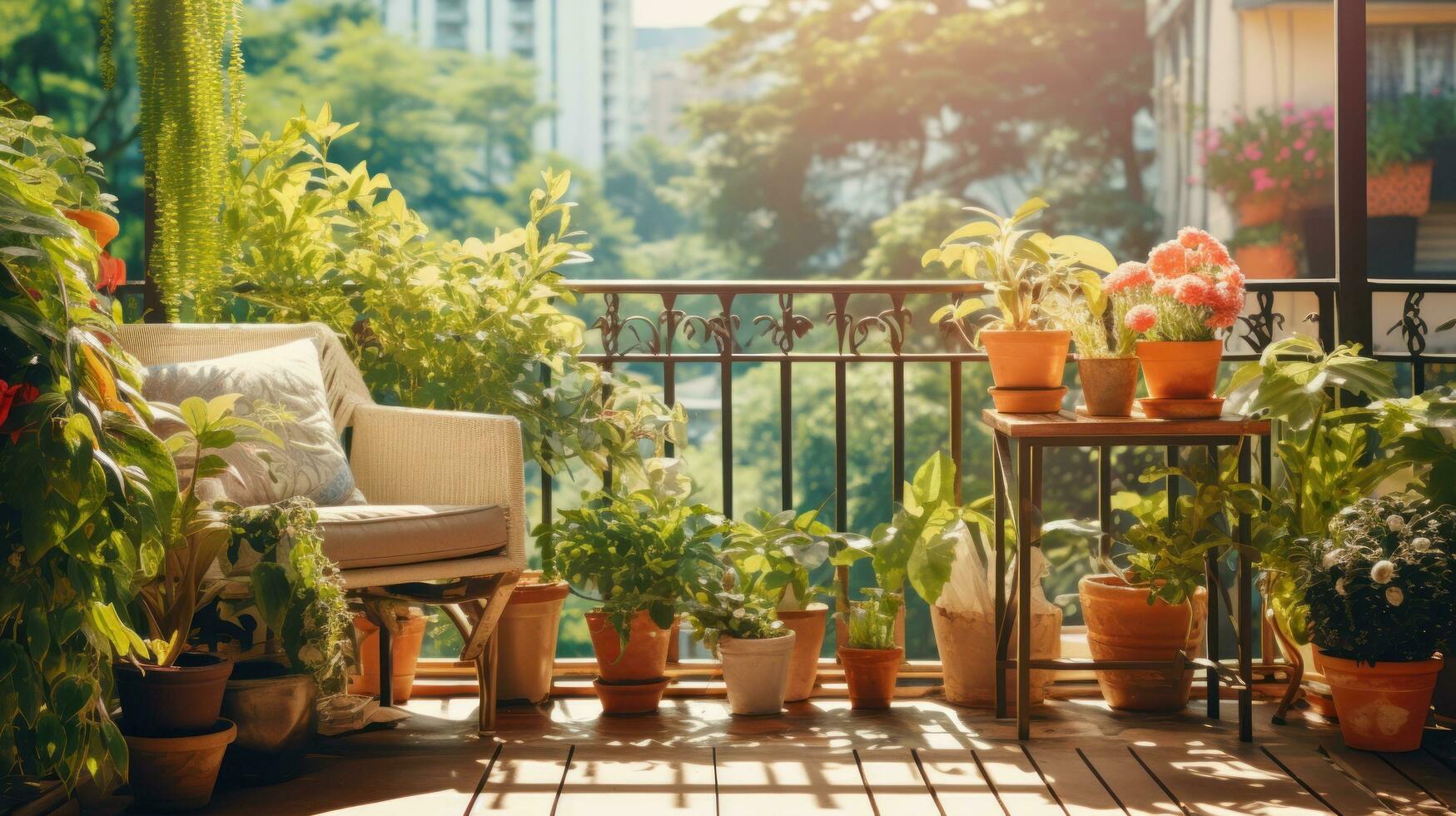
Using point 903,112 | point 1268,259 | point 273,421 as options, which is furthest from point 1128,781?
point 903,112

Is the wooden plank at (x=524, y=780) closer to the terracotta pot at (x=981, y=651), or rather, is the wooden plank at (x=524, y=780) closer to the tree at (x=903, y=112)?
the terracotta pot at (x=981, y=651)

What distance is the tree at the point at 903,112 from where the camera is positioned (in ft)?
55.5

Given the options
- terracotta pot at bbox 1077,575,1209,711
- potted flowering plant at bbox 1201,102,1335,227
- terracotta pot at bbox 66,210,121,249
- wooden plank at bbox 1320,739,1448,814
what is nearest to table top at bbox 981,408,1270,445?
terracotta pot at bbox 1077,575,1209,711

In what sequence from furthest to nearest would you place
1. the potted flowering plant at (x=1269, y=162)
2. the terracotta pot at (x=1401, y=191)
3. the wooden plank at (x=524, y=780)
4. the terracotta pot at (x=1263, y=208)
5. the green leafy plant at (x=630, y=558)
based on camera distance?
the terracotta pot at (x=1263, y=208) → the potted flowering plant at (x=1269, y=162) → the terracotta pot at (x=1401, y=191) → the green leafy plant at (x=630, y=558) → the wooden plank at (x=524, y=780)

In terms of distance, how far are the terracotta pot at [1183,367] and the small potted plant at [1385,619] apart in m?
0.38

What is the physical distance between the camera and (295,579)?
6.79 ft

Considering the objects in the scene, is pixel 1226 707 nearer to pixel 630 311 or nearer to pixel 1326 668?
pixel 1326 668

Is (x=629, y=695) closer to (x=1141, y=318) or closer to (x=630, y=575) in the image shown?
(x=630, y=575)

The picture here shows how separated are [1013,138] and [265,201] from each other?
15.2 meters

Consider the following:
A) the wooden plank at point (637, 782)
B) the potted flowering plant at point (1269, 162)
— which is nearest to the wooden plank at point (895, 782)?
the wooden plank at point (637, 782)

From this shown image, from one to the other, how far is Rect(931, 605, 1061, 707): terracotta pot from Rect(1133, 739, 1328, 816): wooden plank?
33 centimetres

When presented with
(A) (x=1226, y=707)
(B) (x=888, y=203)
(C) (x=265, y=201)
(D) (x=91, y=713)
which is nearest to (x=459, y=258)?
(C) (x=265, y=201)

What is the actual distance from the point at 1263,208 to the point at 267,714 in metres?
13.6

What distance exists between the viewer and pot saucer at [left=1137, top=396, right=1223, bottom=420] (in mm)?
2539
